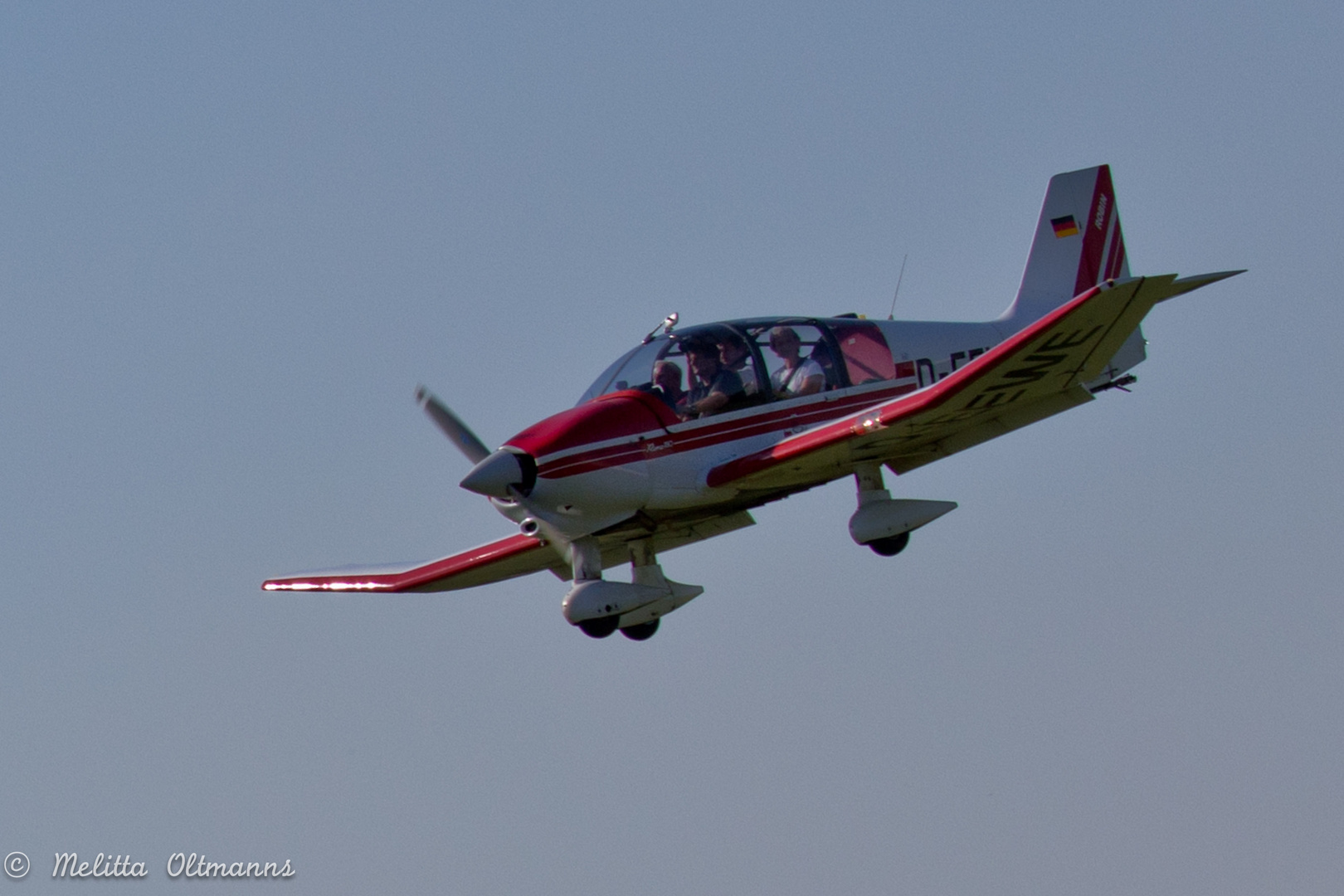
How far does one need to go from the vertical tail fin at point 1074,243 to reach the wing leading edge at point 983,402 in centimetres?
301

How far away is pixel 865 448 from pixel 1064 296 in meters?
5.11

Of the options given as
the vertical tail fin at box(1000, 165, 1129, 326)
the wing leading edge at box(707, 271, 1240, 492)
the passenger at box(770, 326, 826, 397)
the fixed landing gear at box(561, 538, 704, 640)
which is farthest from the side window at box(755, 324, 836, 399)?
the vertical tail fin at box(1000, 165, 1129, 326)

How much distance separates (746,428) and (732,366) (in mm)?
575

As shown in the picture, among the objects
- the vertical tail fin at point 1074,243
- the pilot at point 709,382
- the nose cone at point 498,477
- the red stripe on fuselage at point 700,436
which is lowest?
the nose cone at point 498,477

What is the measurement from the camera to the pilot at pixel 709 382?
17781 millimetres

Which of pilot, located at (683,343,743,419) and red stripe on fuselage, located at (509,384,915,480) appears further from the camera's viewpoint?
pilot, located at (683,343,743,419)

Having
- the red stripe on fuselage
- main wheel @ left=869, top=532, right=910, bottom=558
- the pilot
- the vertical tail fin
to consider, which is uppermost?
the vertical tail fin

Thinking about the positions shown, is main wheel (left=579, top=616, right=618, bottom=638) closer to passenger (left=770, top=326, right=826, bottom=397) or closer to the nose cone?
the nose cone

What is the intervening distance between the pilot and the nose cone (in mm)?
1749

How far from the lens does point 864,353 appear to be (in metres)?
18.9

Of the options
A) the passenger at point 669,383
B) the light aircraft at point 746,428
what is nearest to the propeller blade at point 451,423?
the light aircraft at point 746,428

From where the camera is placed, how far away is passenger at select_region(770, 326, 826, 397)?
1816 cm

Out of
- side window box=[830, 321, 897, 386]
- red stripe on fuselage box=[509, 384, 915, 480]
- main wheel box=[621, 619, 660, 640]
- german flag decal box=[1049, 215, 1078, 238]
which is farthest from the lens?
german flag decal box=[1049, 215, 1078, 238]

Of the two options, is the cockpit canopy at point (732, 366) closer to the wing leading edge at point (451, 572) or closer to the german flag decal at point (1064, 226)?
the wing leading edge at point (451, 572)
